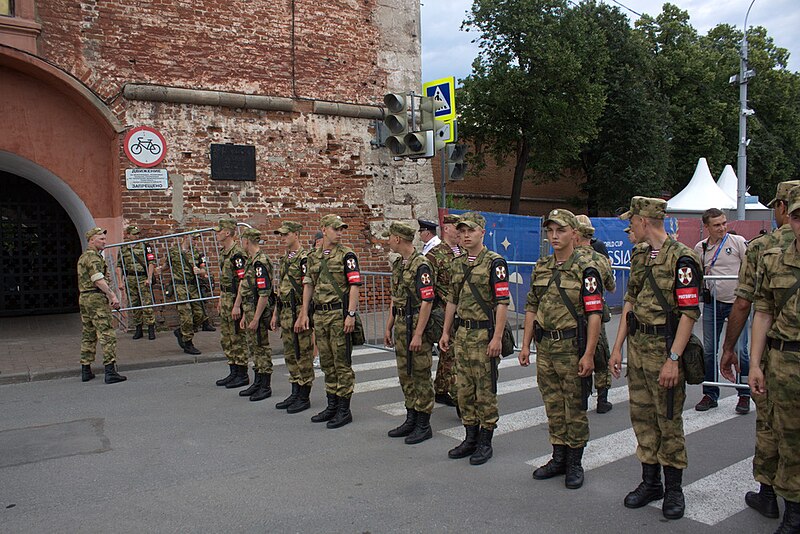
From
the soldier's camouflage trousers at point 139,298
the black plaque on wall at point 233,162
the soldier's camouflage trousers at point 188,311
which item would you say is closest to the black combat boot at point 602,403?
the soldier's camouflage trousers at point 188,311

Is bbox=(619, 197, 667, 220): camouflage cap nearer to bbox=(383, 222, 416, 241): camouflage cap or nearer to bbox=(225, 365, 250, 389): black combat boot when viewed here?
bbox=(383, 222, 416, 241): camouflage cap

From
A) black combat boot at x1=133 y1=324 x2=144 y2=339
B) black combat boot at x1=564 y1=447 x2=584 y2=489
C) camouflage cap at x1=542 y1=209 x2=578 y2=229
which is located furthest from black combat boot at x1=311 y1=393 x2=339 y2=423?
black combat boot at x1=133 y1=324 x2=144 y2=339

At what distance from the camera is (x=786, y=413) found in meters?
3.81

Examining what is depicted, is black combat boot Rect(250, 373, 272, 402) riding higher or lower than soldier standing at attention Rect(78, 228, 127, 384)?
lower

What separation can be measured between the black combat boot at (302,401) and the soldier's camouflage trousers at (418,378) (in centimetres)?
151

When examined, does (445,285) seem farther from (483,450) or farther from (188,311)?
(188,311)

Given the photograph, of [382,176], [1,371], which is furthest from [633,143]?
[1,371]

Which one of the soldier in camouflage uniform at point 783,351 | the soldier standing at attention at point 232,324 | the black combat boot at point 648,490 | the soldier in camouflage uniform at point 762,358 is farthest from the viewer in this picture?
the soldier standing at attention at point 232,324

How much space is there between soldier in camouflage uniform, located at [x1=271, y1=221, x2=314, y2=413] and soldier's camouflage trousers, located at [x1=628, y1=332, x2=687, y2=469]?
3.66 m

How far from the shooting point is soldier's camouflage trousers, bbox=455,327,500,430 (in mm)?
5273

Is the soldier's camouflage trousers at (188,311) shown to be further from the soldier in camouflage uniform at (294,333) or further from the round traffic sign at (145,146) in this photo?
the soldier in camouflage uniform at (294,333)

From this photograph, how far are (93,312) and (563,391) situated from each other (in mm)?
6566

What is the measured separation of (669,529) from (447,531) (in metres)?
1.37

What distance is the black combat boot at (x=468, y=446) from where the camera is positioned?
5484 millimetres
